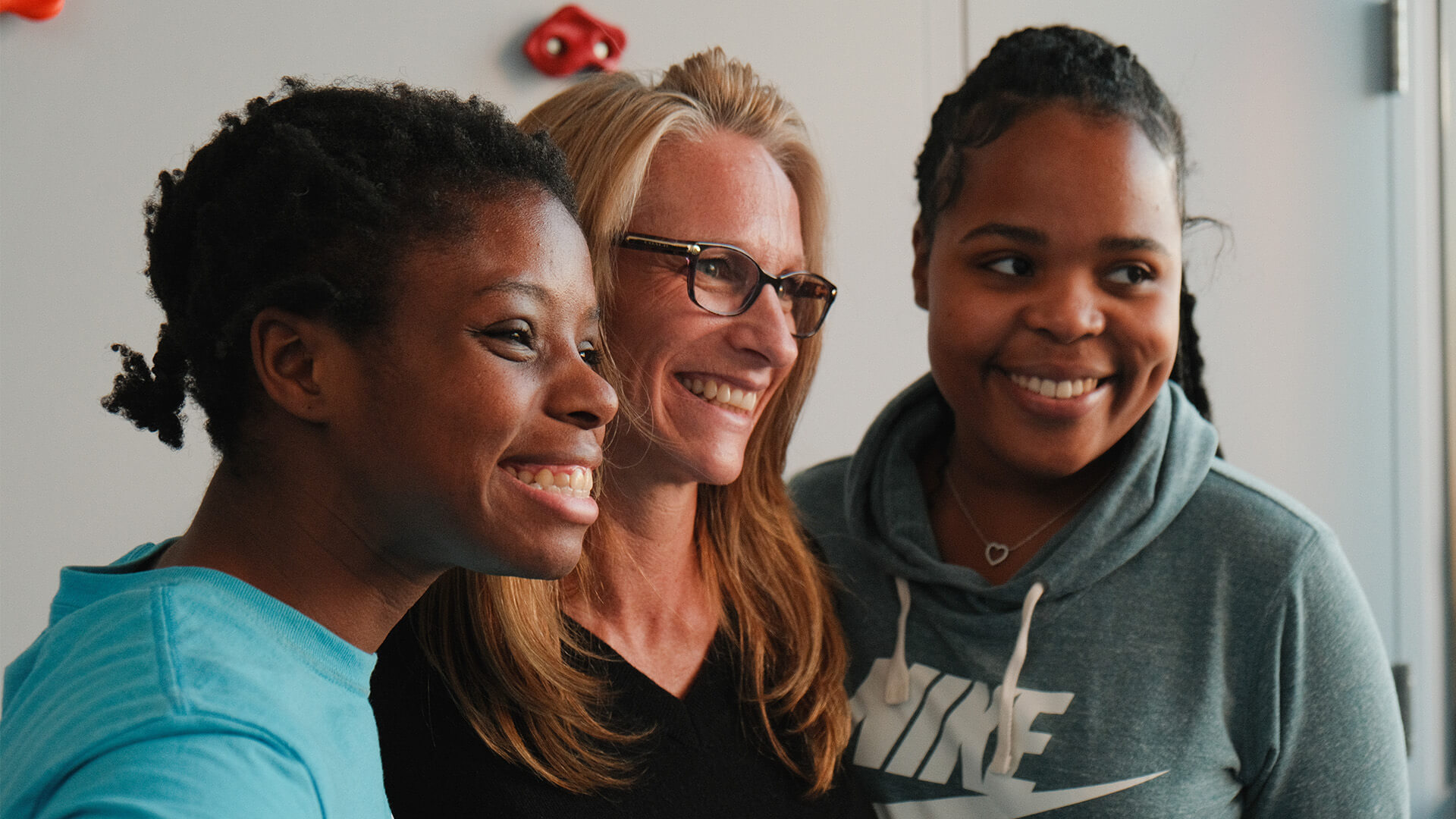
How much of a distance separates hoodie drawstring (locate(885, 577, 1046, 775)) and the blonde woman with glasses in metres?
0.07

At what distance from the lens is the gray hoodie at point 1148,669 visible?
1.26 m

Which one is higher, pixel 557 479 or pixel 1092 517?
pixel 557 479

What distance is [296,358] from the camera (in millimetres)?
812

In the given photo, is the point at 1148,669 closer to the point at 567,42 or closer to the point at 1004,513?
the point at 1004,513

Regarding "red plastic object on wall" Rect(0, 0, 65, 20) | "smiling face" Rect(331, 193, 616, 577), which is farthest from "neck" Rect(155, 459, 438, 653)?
"red plastic object on wall" Rect(0, 0, 65, 20)

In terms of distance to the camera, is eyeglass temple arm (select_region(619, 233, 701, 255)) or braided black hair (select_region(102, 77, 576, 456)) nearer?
braided black hair (select_region(102, 77, 576, 456))

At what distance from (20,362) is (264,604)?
1083mm

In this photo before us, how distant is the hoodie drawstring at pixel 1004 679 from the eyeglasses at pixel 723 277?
42 cm

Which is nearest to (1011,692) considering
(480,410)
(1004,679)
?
(1004,679)

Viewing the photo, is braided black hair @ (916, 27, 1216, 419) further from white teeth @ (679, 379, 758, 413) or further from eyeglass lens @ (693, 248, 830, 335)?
white teeth @ (679, 379, 758, 413)

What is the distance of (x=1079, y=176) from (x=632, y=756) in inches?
32.2

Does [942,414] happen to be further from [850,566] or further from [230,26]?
[230,26]

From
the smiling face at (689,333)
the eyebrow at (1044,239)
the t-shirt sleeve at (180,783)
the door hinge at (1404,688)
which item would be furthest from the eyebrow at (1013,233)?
the door hinge at (1404,688)

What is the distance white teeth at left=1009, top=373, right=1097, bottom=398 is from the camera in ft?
4.51
